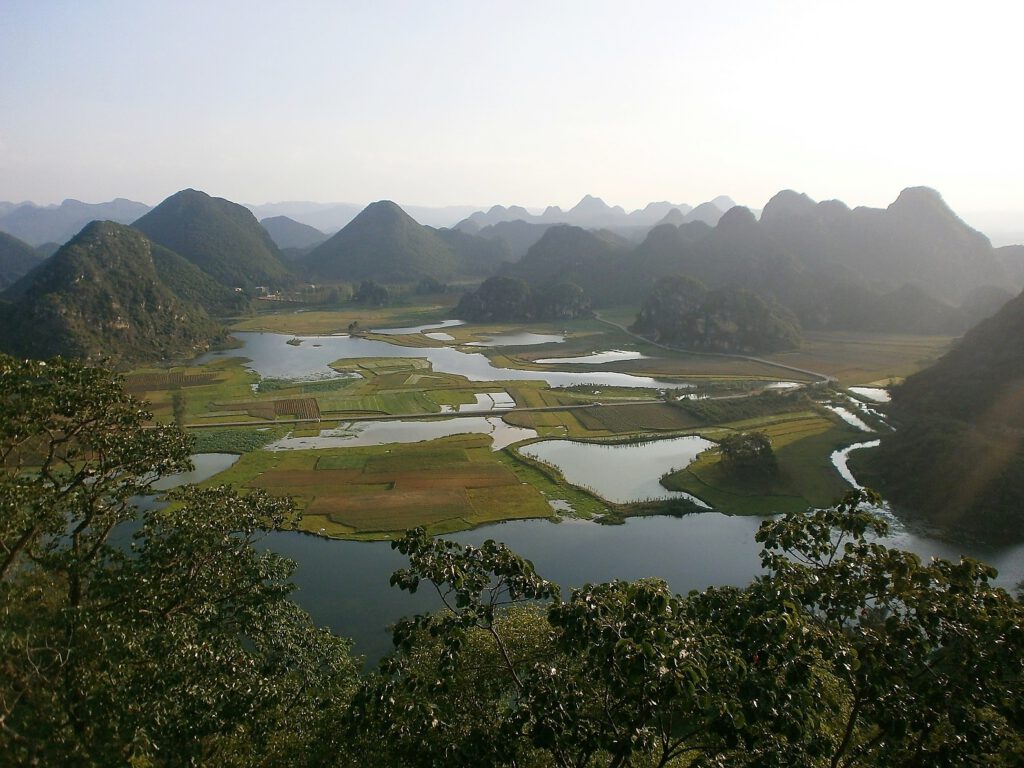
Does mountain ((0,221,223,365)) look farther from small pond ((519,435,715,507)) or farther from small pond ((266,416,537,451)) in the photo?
small pond ((519,435,715,507))

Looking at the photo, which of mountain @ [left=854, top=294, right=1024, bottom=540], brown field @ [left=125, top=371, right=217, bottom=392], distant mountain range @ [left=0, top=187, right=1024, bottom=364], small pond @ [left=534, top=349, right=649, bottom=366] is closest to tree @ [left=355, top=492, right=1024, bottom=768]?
mountain @ [left=854, top=294, right=1024, bottom=540]

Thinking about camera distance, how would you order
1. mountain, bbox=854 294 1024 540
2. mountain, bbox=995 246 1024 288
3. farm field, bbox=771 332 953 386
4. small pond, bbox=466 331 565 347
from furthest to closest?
mountain, bbox=995 246 1024 288 → small pond, bbox=466 331 565 347 → farm field, bbox=771 332 953 386 → mountain, bbox=854 294 1024 540

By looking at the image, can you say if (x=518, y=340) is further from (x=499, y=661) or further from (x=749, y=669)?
(x=749, y=669)

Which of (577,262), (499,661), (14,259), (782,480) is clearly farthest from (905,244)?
(14,259)

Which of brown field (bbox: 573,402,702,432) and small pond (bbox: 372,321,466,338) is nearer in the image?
brown field (bbox: 573,402,702,432)

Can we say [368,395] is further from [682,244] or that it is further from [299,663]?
[682,244]
